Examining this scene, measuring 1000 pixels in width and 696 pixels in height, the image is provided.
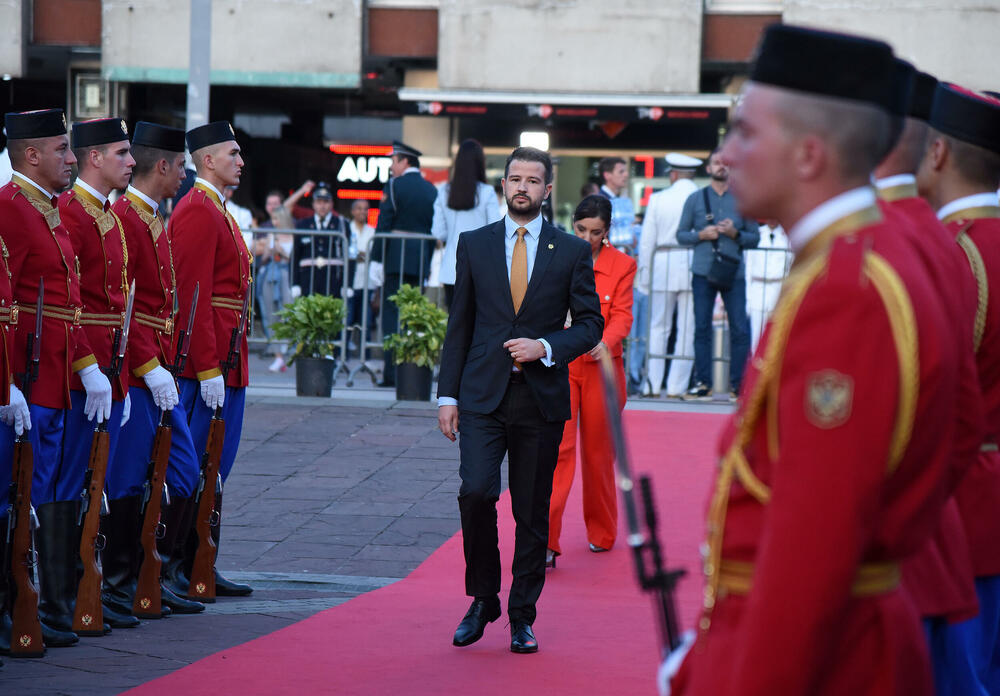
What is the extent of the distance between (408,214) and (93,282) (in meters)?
6.98

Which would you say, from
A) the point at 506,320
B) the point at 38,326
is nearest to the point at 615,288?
the point at 506,320

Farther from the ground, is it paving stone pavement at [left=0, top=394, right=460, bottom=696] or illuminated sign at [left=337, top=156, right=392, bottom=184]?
illuminated sign at [left=337, top=156, right=392, bottom=184]

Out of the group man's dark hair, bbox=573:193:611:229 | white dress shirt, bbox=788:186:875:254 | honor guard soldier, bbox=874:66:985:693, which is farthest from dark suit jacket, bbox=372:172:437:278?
white dress shirt, bbox=788:186:875:254

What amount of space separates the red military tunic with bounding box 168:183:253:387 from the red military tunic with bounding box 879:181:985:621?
171 inches

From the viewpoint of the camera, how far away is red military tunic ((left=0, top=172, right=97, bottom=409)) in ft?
19.0

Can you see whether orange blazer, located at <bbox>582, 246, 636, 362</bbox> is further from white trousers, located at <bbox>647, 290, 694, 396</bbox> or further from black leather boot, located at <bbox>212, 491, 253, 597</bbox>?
white trousers, located at <bbox>647, 290, 694, 396</bbox>

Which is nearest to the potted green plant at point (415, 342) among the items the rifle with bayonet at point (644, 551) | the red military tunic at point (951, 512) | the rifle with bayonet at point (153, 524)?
the rifle with bayonet at point (153, 524)

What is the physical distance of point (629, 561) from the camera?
25.6 ft

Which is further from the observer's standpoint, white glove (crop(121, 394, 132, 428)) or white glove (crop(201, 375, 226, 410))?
white glove (crop(201, 375, 226, 410))

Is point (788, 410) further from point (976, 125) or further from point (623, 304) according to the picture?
point (623, 304)

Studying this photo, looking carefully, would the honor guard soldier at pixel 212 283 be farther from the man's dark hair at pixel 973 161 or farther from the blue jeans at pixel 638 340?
the blue jeans at pixel 638 340

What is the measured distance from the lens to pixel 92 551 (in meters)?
6.09

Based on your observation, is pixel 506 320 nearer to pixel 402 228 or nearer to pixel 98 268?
pixel 98 268

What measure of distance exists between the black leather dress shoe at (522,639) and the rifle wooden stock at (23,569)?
75.9 inches
